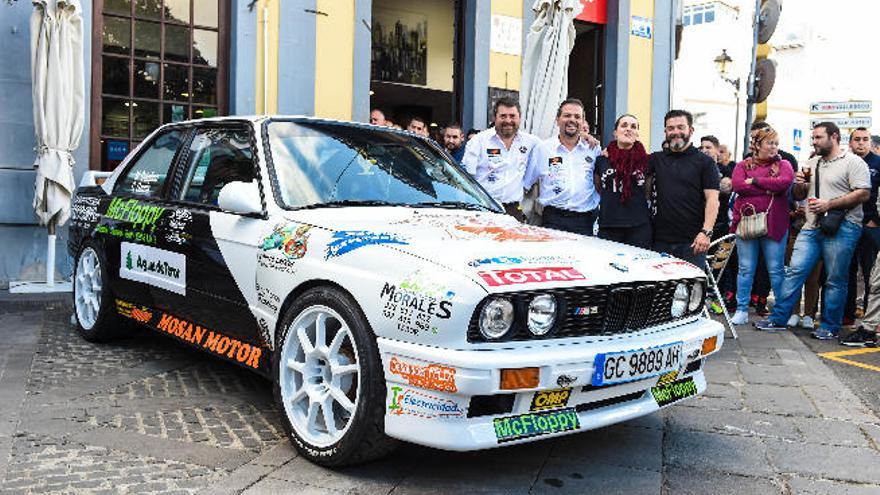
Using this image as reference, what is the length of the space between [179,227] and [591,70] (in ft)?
33.0

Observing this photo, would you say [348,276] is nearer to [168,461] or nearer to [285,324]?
[285,324]

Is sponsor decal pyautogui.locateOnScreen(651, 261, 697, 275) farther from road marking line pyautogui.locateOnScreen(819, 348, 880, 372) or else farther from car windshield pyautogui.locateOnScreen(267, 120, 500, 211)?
road marking line pyautogui.locateOnScreen(819, 348, 880, 372)

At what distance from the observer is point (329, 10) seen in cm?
989

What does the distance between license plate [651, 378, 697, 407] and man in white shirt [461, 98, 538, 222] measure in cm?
248

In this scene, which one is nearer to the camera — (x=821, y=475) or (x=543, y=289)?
(x=543, y=289)

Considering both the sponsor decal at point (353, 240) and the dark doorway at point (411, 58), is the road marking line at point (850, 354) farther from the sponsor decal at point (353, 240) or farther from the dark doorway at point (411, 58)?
the dark doorway at point (411, 58)

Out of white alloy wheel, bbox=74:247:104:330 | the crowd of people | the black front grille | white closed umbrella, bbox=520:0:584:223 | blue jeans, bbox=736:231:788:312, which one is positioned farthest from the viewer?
white closed umbrella, bbox=520:0:584:223

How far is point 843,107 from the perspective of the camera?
1432cm

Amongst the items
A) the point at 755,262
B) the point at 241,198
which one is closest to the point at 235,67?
the point at 241,198

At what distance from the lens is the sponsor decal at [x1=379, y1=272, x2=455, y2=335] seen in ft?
9.34

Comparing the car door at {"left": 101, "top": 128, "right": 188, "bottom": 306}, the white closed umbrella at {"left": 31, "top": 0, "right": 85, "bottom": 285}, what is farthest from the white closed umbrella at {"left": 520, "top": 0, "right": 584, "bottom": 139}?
the white closed umbrella at {"left": 31, "top": 0, "right": 85, "bottom": 285}

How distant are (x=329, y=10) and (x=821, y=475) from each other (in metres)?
8.18

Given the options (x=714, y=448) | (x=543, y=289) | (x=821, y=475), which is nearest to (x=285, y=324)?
(x=543, y=289)

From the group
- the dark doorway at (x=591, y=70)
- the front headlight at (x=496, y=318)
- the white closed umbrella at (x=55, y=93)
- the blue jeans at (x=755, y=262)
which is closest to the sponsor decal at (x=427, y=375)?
the front headlight at (x=496, y=318)
